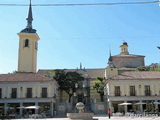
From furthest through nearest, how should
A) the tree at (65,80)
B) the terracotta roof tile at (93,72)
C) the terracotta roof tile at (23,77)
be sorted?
the terracotta roof tile at (93,72) → the tree at (65,80) → the terracotta roof tile at (23,77)

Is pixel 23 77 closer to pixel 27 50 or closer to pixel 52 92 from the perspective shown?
pixel 52 92

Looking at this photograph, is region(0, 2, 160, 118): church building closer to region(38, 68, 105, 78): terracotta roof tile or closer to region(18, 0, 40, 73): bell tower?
region(18, 0, 40, 73): bell tower

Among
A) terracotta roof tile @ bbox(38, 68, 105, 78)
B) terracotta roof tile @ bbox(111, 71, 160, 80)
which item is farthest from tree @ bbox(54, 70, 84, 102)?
terracotta roof tile @ bbox(38, 68, 105, 78)

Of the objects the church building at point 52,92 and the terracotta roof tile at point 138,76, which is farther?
the terracotta roof tile at point 138,76

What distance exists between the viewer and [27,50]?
52219 millimetres

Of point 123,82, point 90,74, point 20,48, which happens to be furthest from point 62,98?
point 123,82

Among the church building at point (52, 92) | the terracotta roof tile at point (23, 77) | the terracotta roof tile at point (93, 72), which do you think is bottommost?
the church building at point (52, 92)

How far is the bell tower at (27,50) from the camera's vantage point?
51.7 metres

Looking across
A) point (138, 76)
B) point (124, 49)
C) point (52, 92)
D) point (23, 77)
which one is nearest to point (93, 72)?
point (124, 49)

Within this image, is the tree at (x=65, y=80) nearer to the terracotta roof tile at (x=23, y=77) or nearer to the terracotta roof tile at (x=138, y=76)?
the terracotta roof tile at (x=23, y=77)

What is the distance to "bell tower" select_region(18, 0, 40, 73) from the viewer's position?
51656 mm

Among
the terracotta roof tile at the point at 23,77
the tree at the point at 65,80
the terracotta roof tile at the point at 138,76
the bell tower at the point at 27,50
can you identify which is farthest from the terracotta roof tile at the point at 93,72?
the terracotta roof tile at the point at 23,77

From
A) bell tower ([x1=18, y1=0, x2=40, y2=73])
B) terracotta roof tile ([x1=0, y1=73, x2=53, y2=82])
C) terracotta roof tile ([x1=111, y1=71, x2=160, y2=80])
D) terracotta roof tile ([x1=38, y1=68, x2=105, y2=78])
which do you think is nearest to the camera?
terracotta roof tile ([x1=0, y1=73, x2=53, y2=82])

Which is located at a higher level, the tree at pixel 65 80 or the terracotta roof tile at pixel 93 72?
the terracotta roof tile at pixel 93 72
